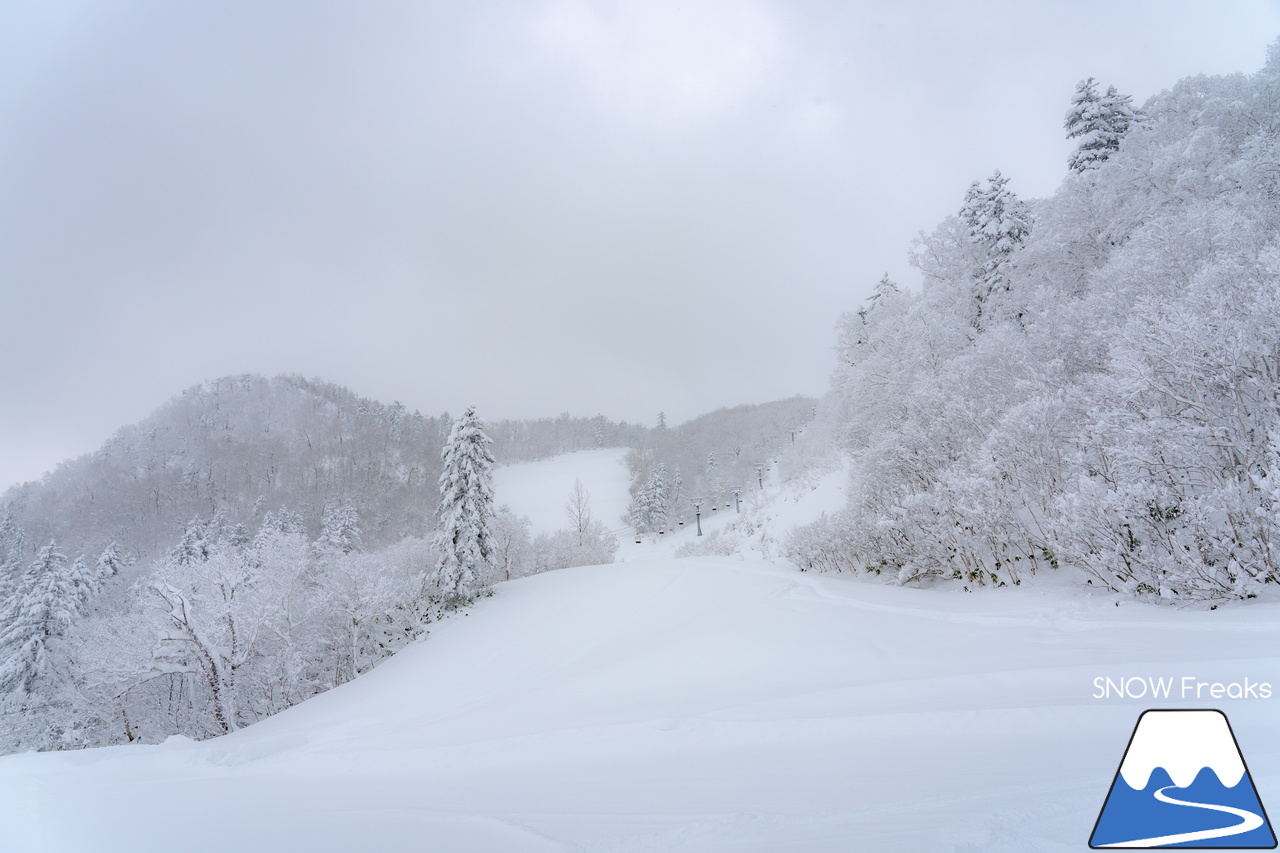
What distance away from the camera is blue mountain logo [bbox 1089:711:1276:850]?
2.04m

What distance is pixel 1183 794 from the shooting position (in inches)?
86.0

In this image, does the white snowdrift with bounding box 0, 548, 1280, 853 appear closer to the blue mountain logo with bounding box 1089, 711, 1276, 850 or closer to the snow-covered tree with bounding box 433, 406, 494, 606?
the blue mountain logo with bounding box 1089, 711, 1276, 850

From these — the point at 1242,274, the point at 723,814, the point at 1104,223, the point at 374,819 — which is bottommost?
the point at 374,819

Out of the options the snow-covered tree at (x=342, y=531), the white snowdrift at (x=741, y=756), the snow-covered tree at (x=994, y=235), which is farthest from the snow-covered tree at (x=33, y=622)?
the snow-covered tree at (x=994, y=235)

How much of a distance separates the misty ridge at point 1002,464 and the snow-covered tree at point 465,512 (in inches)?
41.2

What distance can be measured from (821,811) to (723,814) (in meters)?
0.59

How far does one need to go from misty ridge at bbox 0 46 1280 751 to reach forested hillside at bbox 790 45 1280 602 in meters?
0.06

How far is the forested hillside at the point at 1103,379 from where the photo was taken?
7.38 m

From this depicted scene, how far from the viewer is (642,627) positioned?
1352 cm

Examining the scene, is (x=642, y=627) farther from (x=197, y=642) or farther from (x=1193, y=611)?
(x=197, y=642)

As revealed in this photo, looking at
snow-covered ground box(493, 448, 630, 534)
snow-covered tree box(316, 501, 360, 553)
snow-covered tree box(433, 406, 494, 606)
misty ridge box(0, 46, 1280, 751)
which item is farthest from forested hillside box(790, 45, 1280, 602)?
snow-covered ground box(493, 448, 630, 534)

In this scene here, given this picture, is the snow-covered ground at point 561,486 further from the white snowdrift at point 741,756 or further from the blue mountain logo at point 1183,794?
the blue mountain logo at point 1183,794

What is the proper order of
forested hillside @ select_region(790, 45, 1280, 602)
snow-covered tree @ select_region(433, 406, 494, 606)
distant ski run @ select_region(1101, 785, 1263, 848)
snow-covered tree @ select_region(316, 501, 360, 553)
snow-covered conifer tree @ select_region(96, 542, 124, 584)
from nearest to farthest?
distant ski run @ select_region(1101, 785, 1263, 848) → forested hillside @ select_region(790, 45, 1280, 602) → snow-covered tree @ select_region(433, 406, 494, 606) → snow-covered conifer tree @ select_region(96, 542, 124, 584) → snow-covered tree @ select_region(316, 501, 360, 553)

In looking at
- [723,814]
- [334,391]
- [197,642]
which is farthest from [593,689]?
[334,391]
